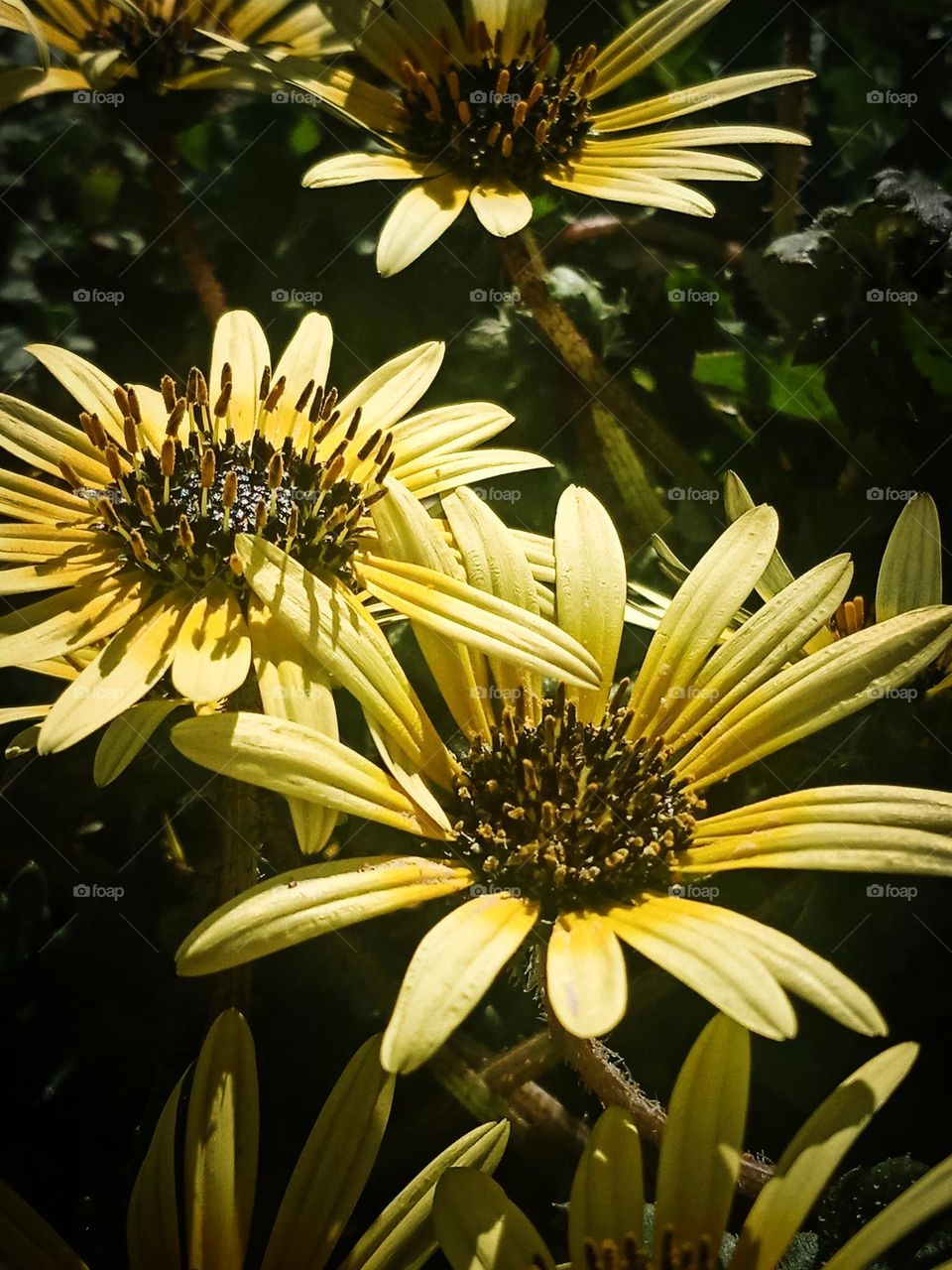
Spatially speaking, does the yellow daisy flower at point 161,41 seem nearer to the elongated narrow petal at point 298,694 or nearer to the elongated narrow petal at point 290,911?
the elongated narrow petal at point 298,694

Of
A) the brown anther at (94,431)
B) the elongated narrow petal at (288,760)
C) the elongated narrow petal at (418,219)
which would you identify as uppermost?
the elongated narrow petal at (418,219)

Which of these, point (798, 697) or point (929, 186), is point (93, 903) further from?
point (929, 186)

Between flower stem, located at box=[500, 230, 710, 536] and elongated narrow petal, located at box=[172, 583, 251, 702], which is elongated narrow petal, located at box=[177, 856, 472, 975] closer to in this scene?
elongated narrow petal, located at box=[172, 583, 251, 702]

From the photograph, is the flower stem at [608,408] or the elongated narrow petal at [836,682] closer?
the elongated narrow petal at [836,682]

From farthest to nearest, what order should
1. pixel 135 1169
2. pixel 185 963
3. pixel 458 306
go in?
pixel 458 306
pixel 135 1169
pixel 185 963

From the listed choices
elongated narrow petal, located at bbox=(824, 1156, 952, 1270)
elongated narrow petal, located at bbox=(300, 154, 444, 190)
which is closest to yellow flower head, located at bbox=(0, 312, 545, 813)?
elongated narrow petal, located at bbox=(300, 154, 444, 190)

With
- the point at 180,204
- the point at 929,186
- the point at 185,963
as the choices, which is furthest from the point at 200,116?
the point at 185,963

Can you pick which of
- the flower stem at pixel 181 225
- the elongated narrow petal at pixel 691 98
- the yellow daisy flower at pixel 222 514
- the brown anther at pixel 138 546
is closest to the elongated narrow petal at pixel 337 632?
the yellow daisy flower at pixel 222 514
